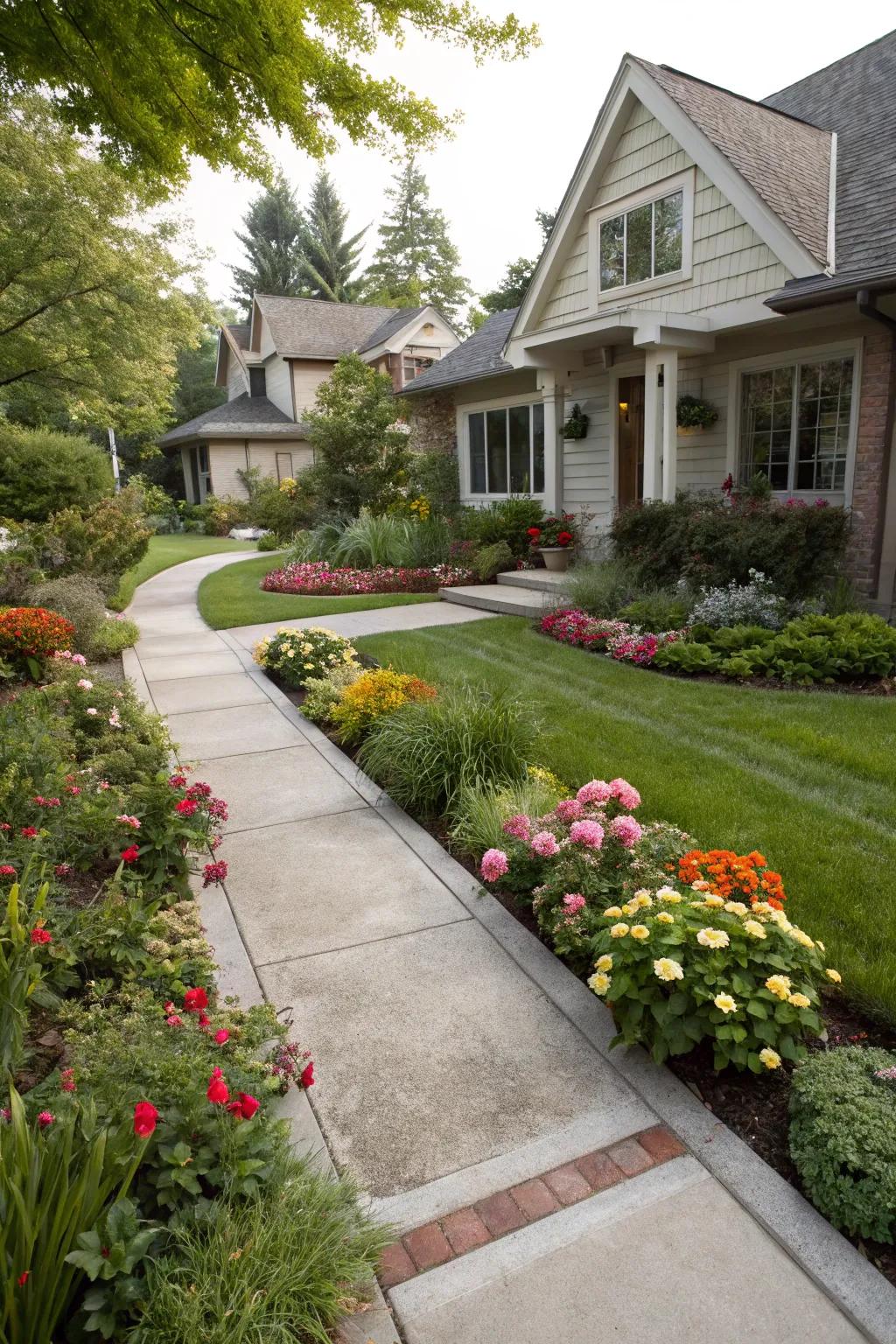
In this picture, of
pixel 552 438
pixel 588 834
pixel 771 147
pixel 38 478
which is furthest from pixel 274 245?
pixel 588 834

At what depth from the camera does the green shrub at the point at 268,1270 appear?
1.66m

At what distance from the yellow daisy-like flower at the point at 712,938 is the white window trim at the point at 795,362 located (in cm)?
802

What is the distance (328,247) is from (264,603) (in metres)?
38.2

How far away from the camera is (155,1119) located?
1873mm

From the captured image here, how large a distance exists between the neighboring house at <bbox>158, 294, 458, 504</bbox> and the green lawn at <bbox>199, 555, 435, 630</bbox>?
53.2ft

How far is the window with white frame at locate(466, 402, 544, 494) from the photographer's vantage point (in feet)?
47.3

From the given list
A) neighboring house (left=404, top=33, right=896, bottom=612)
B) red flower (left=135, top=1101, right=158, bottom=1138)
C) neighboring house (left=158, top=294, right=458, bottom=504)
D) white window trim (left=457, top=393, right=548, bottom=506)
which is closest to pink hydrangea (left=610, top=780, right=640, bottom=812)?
red flower (left=135, top=1101, right=158, bottom=1138)

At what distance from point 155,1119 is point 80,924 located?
126 centimetres

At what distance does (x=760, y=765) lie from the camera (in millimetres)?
5031

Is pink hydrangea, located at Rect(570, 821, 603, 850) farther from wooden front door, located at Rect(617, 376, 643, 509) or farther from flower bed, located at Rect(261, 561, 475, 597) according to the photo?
wooden front door, located at Rect(617, 376, 643, 509)

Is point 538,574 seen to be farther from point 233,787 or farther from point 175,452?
point 175,452

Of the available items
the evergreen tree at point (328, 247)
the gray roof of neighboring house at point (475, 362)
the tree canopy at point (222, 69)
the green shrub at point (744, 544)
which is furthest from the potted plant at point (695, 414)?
the evergreen tree at point (328, 247)

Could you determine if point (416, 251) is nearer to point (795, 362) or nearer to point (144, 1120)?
point (795, 362)

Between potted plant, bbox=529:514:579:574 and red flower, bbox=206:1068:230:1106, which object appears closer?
red flower, bbox=206:1068:230:1106
